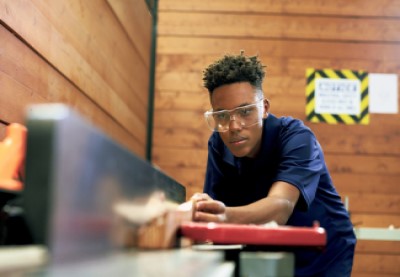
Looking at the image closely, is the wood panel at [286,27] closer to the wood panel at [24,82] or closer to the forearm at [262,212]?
the wood panel at [24,82]

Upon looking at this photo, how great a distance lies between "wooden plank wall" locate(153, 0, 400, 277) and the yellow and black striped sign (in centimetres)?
5

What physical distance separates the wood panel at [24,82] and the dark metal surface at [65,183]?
43.9 inches

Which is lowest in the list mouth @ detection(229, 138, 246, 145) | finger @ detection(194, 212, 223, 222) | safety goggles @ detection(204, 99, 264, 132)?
finger @ detection(194, 212, 223, 222)

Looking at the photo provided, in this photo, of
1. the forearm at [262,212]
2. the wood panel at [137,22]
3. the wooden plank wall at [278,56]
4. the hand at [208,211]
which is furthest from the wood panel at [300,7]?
the hand at [208,211]

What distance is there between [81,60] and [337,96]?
2308mm

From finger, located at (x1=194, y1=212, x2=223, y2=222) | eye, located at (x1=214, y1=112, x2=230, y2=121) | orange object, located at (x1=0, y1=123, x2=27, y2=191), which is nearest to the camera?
orange object, located at (x1=0, y1=123, x2=27, y2=191)

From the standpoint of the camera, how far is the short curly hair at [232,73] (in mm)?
1744

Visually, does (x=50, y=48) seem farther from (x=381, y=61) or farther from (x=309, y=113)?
(x=381, y=61)

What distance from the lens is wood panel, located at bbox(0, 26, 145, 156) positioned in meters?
1.58

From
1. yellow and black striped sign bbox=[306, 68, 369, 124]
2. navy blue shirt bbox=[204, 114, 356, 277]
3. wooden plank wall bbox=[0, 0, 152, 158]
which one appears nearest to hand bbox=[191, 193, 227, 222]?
navy blue shirt bbox=[204, 114, 356, 277]

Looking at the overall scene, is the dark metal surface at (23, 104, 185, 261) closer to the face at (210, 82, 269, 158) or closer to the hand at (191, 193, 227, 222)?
the hand at (191, 193, 227, 222)

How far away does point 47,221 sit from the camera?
18.3 inches

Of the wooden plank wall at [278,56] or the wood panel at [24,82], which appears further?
the wooden plank wall at [278,56]

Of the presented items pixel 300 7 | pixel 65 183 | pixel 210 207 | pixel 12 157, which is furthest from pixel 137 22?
pixel 65 183
